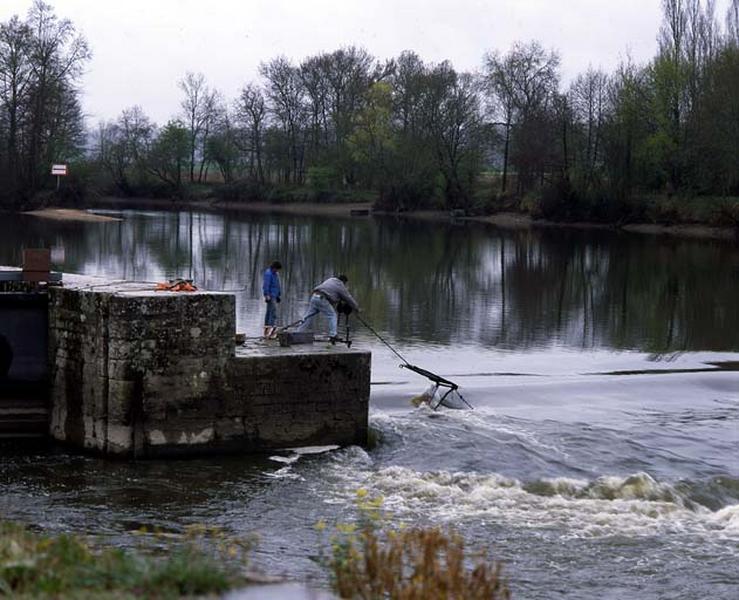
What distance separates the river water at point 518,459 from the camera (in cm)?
1238

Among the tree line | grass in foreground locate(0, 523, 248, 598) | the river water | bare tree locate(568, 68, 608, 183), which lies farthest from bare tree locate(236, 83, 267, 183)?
grass in foreground locate(0, 523, 248, 598)

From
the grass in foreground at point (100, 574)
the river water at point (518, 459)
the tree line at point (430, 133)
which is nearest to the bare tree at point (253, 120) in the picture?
the tree line at point (430, 133)

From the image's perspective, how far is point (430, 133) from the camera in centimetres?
8681

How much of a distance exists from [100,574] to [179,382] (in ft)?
28.7

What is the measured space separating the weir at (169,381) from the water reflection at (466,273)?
29.0 ft

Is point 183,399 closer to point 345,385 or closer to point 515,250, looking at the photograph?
point 345,385

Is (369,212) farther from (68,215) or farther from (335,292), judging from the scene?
(335,292)

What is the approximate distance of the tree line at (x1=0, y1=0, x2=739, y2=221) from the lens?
72.8 metres

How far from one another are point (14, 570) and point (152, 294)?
8.86m

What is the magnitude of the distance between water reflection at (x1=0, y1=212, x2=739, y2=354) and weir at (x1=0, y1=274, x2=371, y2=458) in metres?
8.85

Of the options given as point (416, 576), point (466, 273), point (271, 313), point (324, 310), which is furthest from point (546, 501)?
point (466, 273)

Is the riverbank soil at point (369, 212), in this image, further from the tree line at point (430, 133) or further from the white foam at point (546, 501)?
the white foam at point (546, 501)

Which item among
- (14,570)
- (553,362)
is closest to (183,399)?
(14,570)

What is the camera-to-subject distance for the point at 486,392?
67.9 feet
